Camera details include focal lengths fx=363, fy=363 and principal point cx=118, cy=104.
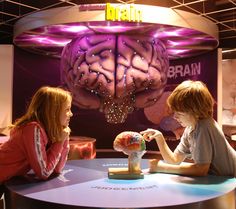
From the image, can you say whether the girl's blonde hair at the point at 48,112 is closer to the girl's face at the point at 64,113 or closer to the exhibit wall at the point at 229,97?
the girl's face at the point at 64,113

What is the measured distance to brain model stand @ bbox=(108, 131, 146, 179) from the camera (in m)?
2.22

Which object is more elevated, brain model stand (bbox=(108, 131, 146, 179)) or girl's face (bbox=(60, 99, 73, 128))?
girl's face (bbox=(60, 99, 73, 128))

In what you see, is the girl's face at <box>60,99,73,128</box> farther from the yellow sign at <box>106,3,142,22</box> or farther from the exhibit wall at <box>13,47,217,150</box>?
the exhibit wall at <box>13,47,217,150</box>

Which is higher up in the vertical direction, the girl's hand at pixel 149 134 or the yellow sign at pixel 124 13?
the yellow sign at pixel 124 13

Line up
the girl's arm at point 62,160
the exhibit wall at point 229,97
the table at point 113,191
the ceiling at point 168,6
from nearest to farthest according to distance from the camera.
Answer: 1. the table at point 113,191
2. the girl's arm at point 62,160
3. the ceiling at point 168,6
4. the exhibit wall at point 229,97

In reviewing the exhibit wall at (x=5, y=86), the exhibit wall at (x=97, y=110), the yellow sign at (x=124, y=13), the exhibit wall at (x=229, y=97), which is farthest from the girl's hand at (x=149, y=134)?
the exhibit wall at (x=229, y=97)

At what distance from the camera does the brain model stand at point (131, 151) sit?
2.22m

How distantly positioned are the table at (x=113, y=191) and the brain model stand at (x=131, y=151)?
0.18ft

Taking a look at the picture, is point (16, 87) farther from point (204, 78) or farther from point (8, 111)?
point (204, 78)

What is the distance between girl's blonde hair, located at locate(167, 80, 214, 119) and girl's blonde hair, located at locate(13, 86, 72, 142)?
721mm

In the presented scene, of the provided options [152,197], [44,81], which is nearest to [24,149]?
[152,197]

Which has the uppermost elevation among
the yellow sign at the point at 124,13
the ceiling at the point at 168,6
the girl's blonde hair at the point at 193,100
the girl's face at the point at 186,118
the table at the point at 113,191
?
the ceiling at the point at 168,6

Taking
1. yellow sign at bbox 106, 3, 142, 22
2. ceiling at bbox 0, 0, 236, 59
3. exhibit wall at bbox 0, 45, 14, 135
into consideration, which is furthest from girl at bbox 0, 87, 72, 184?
exhibit wall at bbox 0, 45, 14, 135

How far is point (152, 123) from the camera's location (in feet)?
21.9
